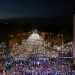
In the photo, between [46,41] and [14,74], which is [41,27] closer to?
[46,41]

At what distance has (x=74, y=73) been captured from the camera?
6.38m

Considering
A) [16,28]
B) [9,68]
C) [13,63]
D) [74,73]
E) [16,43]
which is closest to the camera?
[74,73]

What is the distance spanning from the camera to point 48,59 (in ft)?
25.7

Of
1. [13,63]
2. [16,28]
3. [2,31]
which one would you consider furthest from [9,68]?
[16,28]

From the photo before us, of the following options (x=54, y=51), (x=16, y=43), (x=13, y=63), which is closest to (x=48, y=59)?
(x=13, y=63)

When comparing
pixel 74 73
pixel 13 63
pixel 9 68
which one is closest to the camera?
pixel 74 73

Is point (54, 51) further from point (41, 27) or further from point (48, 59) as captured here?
point (48, 59)

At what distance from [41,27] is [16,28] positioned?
3.46 feet

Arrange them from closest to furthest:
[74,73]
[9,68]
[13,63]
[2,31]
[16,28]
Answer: [74,73], [9,68], [13,63], [2,31], [16,28]

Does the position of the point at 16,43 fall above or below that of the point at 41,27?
below

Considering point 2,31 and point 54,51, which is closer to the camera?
point 2,31

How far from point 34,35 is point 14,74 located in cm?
338

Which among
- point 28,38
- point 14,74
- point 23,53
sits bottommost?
point 14,74

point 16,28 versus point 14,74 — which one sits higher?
point 16,28
